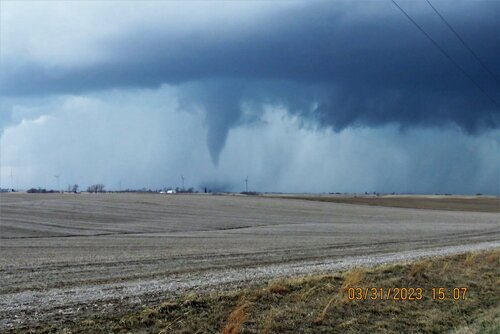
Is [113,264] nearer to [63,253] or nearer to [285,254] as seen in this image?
[63,253]

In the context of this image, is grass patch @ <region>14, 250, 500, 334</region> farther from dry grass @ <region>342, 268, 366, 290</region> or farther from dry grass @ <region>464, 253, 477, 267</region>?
dry grass @ <region>464, 253, 477, 267</region>

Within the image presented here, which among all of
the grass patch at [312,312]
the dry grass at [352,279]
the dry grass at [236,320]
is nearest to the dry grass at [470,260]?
the grass patch at [312,312]

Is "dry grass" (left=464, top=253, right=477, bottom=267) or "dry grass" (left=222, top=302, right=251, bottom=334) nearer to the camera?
"dry grass" (left=222, top=302, right=251, bottom=334)

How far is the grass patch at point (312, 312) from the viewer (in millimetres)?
13414

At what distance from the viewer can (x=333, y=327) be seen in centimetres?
1450

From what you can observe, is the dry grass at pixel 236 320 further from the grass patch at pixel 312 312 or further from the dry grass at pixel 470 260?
the dry grass at pixel 470 260

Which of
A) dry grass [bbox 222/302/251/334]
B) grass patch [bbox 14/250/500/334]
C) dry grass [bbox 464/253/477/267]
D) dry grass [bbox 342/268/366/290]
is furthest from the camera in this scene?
dry grass [bbox 464/253/477/267]

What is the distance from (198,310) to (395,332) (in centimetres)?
510

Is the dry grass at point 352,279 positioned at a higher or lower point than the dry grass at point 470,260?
higher

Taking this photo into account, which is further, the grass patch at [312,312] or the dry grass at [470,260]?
the dry grass at [470,260]

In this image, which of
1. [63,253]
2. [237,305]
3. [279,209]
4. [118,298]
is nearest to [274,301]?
[237,305]

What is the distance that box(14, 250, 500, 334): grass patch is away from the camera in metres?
13.4

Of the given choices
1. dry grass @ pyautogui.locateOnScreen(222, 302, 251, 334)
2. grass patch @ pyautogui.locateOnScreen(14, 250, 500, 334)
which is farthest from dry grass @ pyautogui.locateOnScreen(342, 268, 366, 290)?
dry grass @ pyautogui.locateOnScreen(222, 302, 251, 334)

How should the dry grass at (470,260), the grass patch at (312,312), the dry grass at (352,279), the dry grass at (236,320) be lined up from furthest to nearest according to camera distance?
the dry grass at (470,260) → the dry grass at (352,279) → the grass patch at (312,312) → the dry grass at (236,320)
